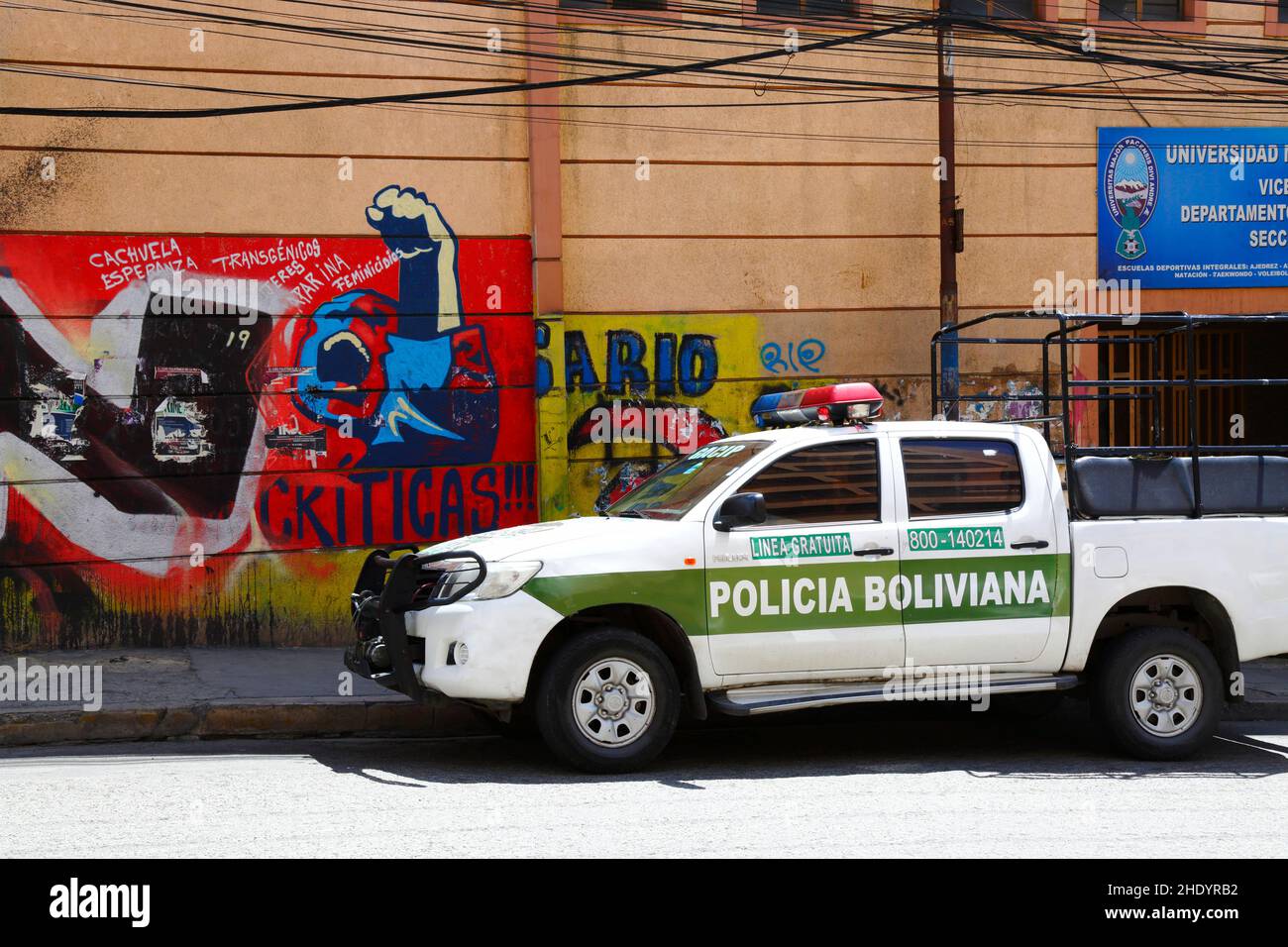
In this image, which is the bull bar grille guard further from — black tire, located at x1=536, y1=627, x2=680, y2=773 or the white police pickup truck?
black tire, located at x1=536, y1=627, x2=680, y2=773

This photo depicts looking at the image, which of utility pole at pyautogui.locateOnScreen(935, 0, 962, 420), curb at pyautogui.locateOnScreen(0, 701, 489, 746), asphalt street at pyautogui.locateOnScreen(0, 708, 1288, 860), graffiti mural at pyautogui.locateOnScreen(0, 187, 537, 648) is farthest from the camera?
utility pole at pyautogui.locateOnScreen(935, 0, 962, 420)

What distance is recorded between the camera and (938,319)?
12.4m

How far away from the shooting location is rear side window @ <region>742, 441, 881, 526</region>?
7230mm

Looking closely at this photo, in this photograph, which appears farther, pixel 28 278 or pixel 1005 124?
pixel 1005 124

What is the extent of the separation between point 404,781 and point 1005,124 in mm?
8494

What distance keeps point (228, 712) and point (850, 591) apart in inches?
152

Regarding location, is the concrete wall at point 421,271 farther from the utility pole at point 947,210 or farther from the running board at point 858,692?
the running board at point 858,692

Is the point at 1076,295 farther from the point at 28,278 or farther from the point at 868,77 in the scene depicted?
the point at 28,278

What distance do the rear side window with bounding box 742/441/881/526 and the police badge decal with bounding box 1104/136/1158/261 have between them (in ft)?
20.9

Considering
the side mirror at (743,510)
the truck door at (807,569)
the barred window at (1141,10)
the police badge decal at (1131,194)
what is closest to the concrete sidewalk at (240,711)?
the truck door at (807,569)
